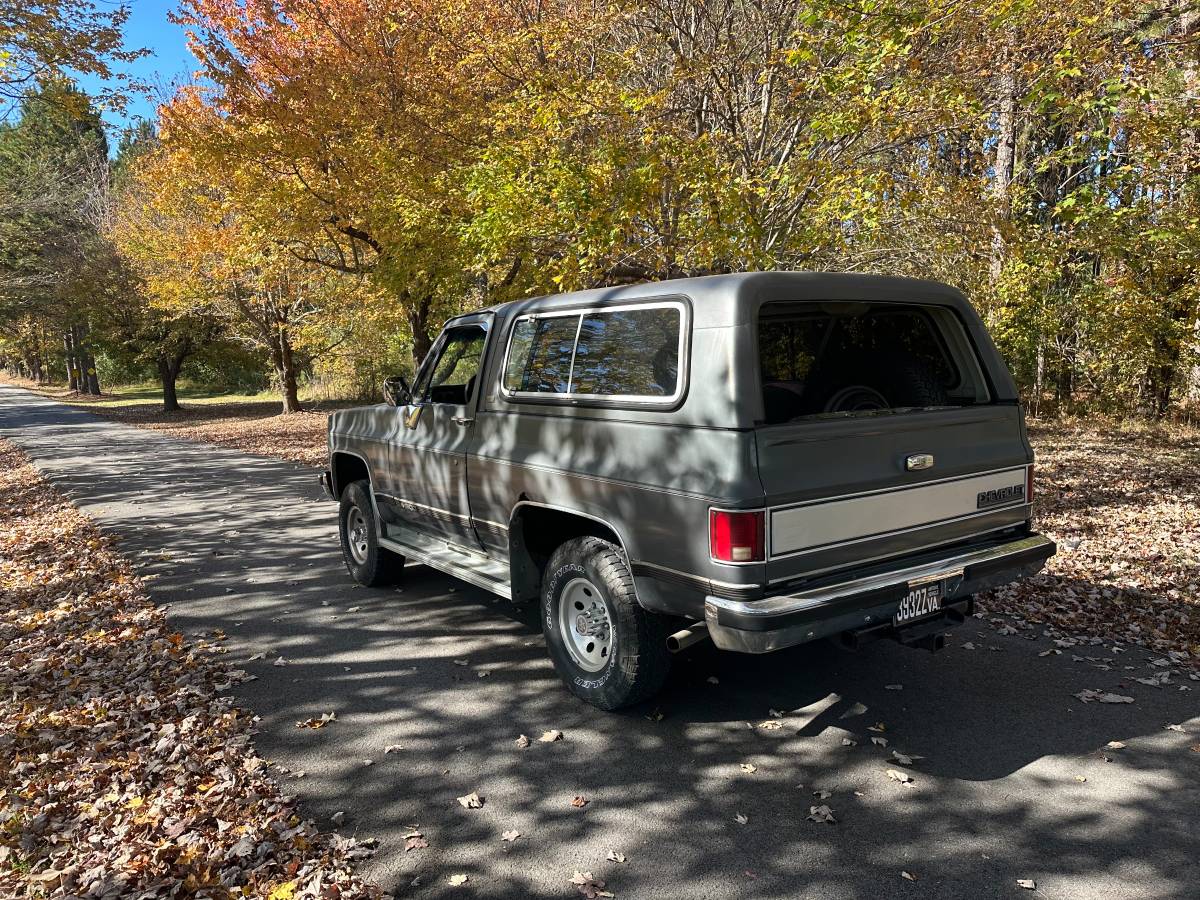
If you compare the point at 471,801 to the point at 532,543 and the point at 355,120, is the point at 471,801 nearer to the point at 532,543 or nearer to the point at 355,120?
the point at 532,543

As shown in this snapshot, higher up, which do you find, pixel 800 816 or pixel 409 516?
pixel 409 516

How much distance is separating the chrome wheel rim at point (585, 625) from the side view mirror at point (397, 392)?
2.17 metres

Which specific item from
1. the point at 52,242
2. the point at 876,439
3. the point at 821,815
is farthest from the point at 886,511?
the point at 52,242

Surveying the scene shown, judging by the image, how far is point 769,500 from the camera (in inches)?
133

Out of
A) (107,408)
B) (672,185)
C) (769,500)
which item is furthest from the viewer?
(107,408)

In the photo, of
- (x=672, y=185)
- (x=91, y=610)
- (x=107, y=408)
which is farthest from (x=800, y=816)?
(x=107, y=408)

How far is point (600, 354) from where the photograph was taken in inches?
171

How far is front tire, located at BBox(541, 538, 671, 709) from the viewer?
3996 millimetres

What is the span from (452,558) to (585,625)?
1443 millimetres

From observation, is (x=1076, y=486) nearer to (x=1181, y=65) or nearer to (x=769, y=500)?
(x=1181, y=65)

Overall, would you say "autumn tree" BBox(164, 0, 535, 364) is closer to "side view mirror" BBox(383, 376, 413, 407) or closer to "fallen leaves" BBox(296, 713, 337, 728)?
"side view mirror" BBox(383, 376, 413, 407)

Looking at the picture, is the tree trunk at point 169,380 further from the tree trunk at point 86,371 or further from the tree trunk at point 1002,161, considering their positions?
the tree trunk at point 1002,161

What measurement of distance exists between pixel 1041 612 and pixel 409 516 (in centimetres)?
454

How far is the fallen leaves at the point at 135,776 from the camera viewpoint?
10.1 feet
